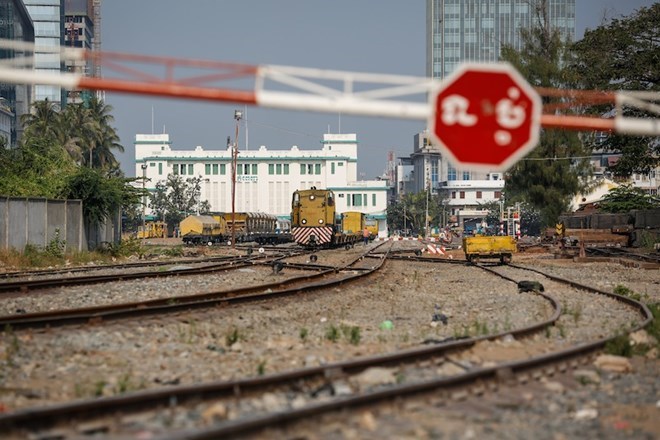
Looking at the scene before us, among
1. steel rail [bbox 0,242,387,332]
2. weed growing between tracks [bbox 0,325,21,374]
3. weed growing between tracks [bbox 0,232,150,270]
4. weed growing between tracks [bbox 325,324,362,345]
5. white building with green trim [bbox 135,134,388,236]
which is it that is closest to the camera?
weed growing between tracks [bbox 0,325,21,374]

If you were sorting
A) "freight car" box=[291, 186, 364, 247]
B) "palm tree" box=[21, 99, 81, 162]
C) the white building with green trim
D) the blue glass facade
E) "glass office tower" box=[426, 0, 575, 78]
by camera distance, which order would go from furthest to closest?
1. "glass office tower" box=[426, 0, 575, 78]
2. the white building with green trim
3. the blue glass facade
4. "palm tree" box=[21, 99, 81, 162]
5. "freight car" box=[291, 186, 364, 247]

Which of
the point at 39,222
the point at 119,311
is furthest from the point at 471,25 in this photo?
the point at 119,311

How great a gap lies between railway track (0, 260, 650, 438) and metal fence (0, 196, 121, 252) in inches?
938

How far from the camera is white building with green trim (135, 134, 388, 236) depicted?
140 metres

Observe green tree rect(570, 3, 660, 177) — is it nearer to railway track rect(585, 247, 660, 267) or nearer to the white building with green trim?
railway track rect(585, 247, 660, 267)

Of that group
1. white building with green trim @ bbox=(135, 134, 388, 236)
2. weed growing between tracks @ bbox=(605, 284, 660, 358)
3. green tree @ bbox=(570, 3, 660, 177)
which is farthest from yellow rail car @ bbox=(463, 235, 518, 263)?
white building with green trim @ bbox=(135, 134, 388, 236)

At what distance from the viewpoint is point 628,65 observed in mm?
37875

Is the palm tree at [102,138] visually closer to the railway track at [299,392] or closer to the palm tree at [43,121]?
the palm tree at [43,121]

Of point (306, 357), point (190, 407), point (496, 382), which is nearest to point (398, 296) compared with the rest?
point (306, 357)

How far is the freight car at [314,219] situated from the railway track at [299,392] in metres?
35.8

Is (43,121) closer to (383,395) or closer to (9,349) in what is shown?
(9,349)

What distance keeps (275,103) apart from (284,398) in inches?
154

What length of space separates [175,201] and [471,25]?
8428 centimetres

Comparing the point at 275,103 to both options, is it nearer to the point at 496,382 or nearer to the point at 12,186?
the point at 496,382
